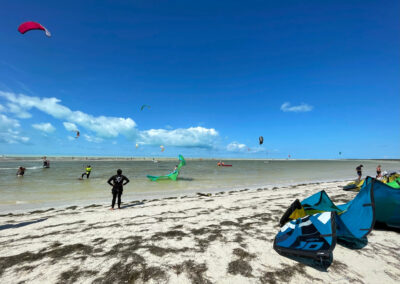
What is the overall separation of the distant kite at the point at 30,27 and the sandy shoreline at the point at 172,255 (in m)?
8.34

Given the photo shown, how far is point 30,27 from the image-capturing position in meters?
8.75

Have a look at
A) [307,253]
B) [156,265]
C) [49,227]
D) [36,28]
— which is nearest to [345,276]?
[307,253]

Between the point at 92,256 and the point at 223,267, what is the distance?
291 centimetres

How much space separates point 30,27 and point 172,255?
11982 millimetres

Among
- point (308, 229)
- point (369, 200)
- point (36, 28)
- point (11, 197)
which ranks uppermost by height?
point (36, 28)

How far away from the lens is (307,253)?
3742 mm

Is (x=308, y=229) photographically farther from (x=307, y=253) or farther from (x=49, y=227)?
(x=49, y=227)

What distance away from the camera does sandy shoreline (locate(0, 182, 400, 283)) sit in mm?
3398

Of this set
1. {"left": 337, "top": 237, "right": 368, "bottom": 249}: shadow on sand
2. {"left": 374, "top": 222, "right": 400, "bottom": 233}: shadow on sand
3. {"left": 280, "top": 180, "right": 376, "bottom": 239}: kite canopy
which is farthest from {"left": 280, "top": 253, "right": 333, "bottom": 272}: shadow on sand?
{"left": 374, "top": 222, "right": 400, "bottom": 233}: shadow on sand

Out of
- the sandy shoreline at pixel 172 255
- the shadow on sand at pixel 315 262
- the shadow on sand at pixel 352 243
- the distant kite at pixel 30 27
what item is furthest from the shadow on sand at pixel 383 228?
the distant kite at pixel 30 27

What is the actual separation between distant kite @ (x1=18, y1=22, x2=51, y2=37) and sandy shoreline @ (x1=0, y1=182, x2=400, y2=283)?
8.34 m

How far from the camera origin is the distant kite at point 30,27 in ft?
27.2

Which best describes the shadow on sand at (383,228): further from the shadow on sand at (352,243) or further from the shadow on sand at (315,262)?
the shadow on sand at (315,262)

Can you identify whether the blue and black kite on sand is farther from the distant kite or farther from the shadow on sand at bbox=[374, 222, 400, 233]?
the distant kite
